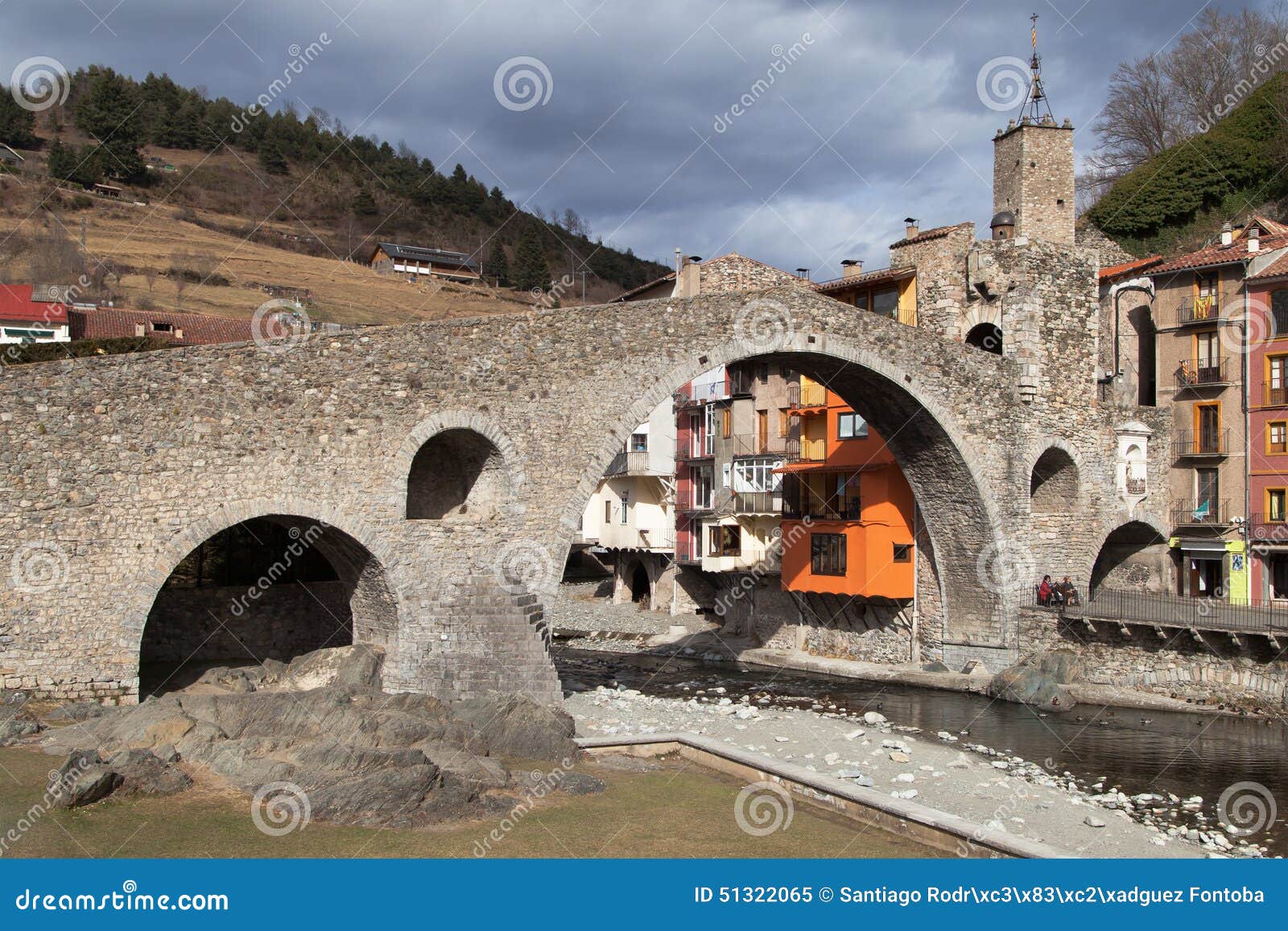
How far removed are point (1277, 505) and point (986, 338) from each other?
7.66m

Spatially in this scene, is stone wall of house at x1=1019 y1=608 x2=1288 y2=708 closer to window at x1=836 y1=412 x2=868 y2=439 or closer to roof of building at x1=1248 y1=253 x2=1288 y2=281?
window at x1=836 y1=412 x2=868 y2=439

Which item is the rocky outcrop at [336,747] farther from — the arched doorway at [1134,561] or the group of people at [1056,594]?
the arched doorway at [1134,561]

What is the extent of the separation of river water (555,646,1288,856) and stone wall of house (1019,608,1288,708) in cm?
69

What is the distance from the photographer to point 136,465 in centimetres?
1492

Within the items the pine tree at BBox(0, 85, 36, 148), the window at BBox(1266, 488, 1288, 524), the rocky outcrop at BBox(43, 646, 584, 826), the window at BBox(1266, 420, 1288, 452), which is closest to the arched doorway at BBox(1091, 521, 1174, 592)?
the window at BBox(1266, 488, 1288, 524)

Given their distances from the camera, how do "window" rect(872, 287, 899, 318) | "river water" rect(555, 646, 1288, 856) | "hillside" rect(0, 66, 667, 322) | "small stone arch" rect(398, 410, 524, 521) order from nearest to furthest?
"river water" rect(555, 646, 1288, 856), "small stone arch" rect(398, 410, 524, 521), "window" rect(872, 287, 899, 318), "hillside" rect(0, 66, 667, 322)

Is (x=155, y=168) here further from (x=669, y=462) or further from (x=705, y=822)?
(x=705, y=822)

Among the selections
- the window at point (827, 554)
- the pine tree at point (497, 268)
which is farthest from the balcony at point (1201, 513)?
the pine tree at point (497, 268)

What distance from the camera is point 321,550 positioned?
707 inches

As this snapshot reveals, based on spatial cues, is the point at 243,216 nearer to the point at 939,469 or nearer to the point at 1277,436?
the point at 939,469

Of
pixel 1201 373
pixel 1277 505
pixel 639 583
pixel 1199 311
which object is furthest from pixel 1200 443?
pixel 639 583

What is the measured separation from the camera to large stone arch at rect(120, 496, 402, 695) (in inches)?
581

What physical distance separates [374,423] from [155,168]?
202ft

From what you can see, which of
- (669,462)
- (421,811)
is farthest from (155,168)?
(421,811)
